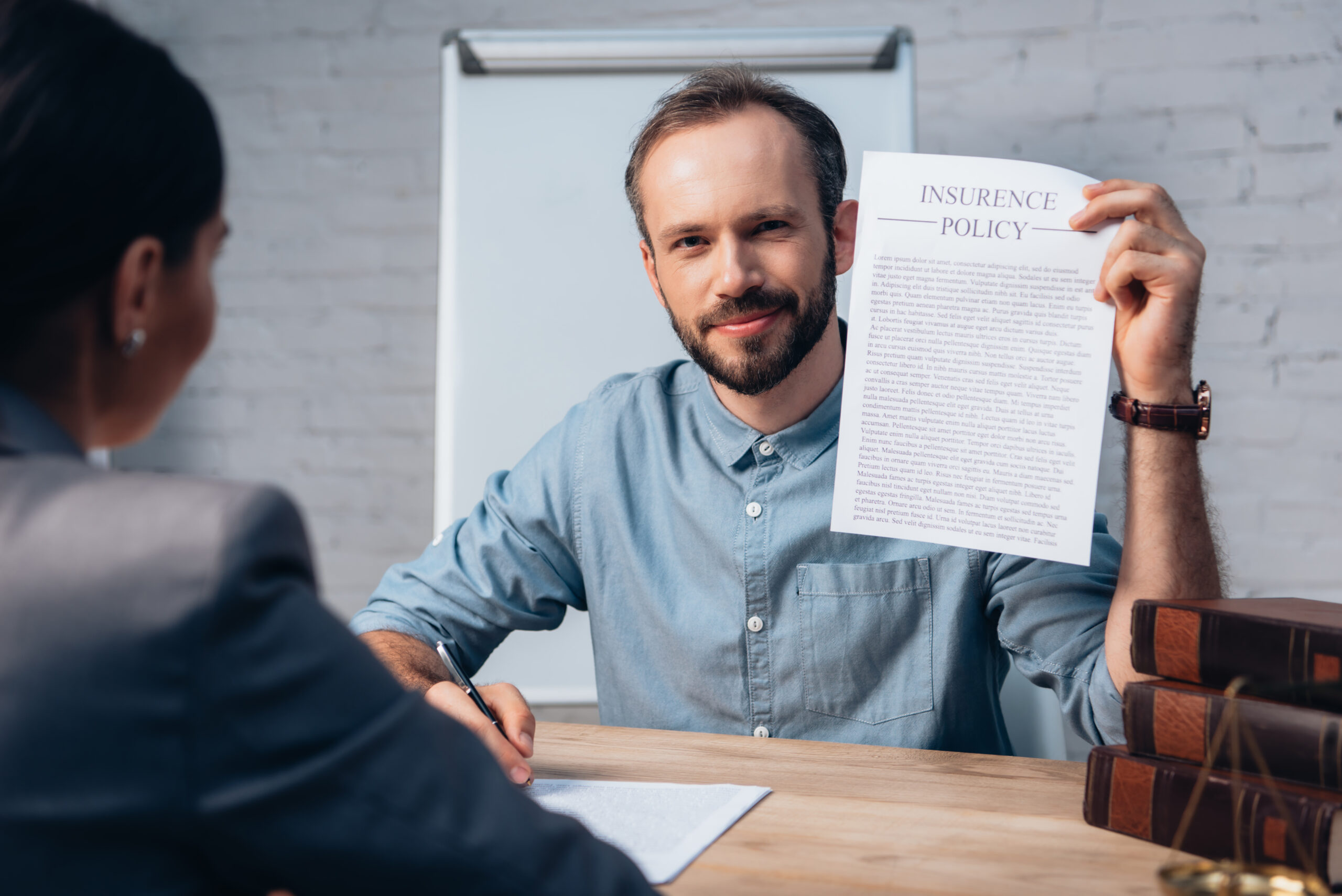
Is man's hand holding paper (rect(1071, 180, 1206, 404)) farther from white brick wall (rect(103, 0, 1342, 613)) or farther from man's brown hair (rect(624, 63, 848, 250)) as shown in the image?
white brick wall (rect(103, 0, 1342, 613))

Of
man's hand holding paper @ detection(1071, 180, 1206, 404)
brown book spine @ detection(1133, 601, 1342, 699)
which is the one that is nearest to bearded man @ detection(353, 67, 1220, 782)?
man's hand holding paper @ detection(1071, 180, 1206, 404)

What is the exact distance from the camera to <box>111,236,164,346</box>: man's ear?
1.52 feet

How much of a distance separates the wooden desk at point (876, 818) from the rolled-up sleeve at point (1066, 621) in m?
0.13

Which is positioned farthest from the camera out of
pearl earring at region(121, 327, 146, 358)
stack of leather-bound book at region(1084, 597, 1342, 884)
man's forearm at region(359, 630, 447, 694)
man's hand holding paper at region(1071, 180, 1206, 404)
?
man's forearm at region(359, 630, 447, 694)

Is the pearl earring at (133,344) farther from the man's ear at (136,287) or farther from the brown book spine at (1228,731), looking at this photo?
the brown book spine at (1228,731)

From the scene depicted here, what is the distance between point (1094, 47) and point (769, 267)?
45.7 inches

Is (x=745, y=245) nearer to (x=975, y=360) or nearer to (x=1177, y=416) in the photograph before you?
(x=975, y=360)

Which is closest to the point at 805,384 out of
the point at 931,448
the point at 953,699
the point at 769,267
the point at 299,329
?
the point at 769,267

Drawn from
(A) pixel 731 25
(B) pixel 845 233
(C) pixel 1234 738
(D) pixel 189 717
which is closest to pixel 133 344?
(D) pixel 189 717

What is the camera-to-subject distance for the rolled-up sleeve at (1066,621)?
3.19 feet

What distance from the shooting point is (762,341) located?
3.68 ft

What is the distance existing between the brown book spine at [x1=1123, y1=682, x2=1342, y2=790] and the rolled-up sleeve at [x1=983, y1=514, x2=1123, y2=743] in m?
0.26

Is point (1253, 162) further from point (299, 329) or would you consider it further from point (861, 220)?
point (299, 329)

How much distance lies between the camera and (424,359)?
207 centimetres
